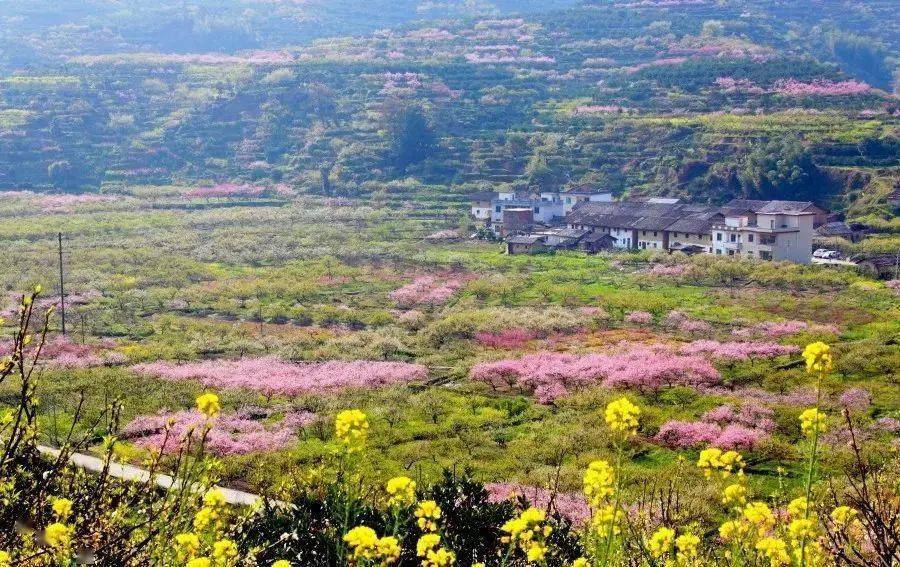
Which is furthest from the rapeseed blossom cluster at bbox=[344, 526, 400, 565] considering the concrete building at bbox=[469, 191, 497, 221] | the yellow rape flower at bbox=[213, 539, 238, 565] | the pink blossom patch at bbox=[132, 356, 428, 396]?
the concrete building at bbox=[469, 191, 497, 221]

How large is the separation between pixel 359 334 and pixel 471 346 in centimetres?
430

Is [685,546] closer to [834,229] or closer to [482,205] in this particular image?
[834,229]

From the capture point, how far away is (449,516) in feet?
37.0

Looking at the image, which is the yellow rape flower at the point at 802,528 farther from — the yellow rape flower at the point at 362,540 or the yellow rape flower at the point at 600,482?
the yellow rape flower at the point at 362,540

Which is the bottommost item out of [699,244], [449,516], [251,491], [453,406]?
[699,244]

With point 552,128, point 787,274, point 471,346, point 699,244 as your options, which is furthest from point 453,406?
point 552,128

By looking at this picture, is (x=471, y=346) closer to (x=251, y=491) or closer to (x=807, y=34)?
(x=251, y=491)

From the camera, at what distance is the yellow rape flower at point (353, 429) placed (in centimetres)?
631

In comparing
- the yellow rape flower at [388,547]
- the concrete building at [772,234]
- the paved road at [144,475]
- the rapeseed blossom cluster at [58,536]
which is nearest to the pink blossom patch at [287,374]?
the paved road at [144,475]

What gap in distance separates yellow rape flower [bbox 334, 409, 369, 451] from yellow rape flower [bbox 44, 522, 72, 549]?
181 cm

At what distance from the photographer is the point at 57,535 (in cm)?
605

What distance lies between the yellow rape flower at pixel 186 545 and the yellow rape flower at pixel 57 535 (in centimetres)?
78

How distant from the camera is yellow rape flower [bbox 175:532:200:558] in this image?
683 cm

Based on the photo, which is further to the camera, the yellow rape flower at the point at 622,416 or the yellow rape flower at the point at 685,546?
the yellow rape flower at the point at 685,546
